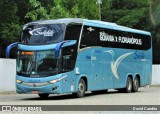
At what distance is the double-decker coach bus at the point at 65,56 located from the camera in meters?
21.8

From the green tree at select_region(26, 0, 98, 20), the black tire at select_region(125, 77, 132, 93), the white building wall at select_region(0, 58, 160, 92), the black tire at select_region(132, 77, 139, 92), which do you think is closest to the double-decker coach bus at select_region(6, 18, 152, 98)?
the black tire at select_region(125, 77, 132, 93)

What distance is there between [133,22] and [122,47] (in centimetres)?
2681

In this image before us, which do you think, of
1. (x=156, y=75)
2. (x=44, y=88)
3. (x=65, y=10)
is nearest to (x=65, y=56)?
(x=44, y=88)

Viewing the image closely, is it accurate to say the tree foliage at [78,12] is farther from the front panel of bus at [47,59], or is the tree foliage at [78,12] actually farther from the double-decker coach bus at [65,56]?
the front panel of bus at [47,59]

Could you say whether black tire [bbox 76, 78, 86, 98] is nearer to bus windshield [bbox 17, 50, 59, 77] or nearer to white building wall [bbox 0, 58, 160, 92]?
bus windshield [bbox 17, 50, 59, 77]

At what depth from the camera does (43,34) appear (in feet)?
73.2

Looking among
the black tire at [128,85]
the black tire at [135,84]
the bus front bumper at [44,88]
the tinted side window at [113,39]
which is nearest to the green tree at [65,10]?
the tinted side window at [113,39]

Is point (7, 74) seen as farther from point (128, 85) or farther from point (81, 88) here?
point (128, 85)

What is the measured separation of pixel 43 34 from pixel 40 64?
149 cm

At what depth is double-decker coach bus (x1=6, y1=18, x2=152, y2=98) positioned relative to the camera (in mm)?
21812

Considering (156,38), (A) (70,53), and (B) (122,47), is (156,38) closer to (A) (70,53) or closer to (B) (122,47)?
(B) (122,47)

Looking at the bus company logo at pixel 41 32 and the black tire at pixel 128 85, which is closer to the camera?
the bus company logo at pixel 41 32

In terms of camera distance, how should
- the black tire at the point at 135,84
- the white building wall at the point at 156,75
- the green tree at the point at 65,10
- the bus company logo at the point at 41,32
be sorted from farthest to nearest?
the white building wall at the point at 156,75 → the green tree at the point at 65,10 → the black tire at the point at 135,84 → the bus company logo at the point at 41,32

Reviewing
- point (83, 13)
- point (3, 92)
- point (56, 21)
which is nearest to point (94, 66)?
point (56, 21)
